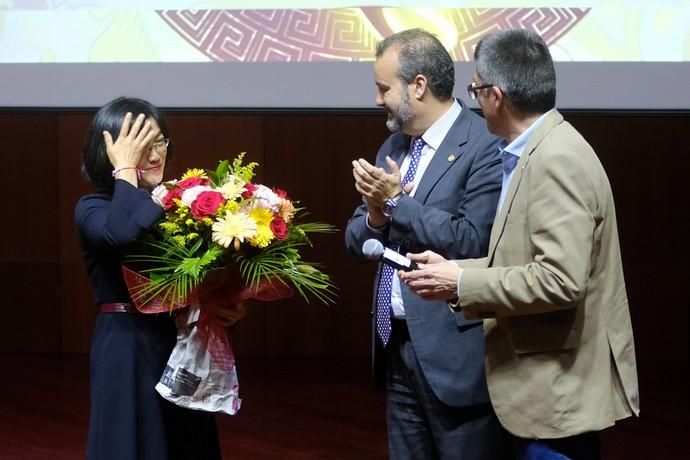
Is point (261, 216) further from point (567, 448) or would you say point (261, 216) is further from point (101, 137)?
point (567, 448)

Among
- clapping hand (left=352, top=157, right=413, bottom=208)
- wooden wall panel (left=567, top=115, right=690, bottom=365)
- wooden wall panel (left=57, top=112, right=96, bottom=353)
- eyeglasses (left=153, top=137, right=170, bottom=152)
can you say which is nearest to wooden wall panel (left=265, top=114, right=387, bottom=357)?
wooden wall panel (left=57, top=112, right=96, bottom=353)

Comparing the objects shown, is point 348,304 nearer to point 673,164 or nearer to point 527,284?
point 673,164

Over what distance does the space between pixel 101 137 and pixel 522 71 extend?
3.32 ft

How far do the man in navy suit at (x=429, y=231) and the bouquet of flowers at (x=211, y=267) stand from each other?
20 centimetres

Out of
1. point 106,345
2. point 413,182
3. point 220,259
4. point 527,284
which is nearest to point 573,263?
point 527,284

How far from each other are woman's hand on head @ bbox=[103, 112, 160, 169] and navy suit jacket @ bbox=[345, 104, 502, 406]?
0.55 metres

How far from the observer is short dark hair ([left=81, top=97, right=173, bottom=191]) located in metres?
2.22

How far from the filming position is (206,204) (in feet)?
6.70

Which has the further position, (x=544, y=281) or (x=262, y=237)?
(x=262, y=237)

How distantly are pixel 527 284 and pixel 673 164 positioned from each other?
4109 mm

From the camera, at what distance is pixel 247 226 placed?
203 centimetres

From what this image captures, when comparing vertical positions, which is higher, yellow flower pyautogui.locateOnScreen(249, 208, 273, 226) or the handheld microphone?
yellow flower pyautogui.locateOnScreen(249, 208, 273, 226)

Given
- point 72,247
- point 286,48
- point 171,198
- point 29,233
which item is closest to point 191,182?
point 171,198

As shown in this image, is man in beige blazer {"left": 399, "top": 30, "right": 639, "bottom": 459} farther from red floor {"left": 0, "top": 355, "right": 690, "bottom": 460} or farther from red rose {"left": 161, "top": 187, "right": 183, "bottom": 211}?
red floor {"left": 0, "top": 355, "right": 690, "bottom": 460}
